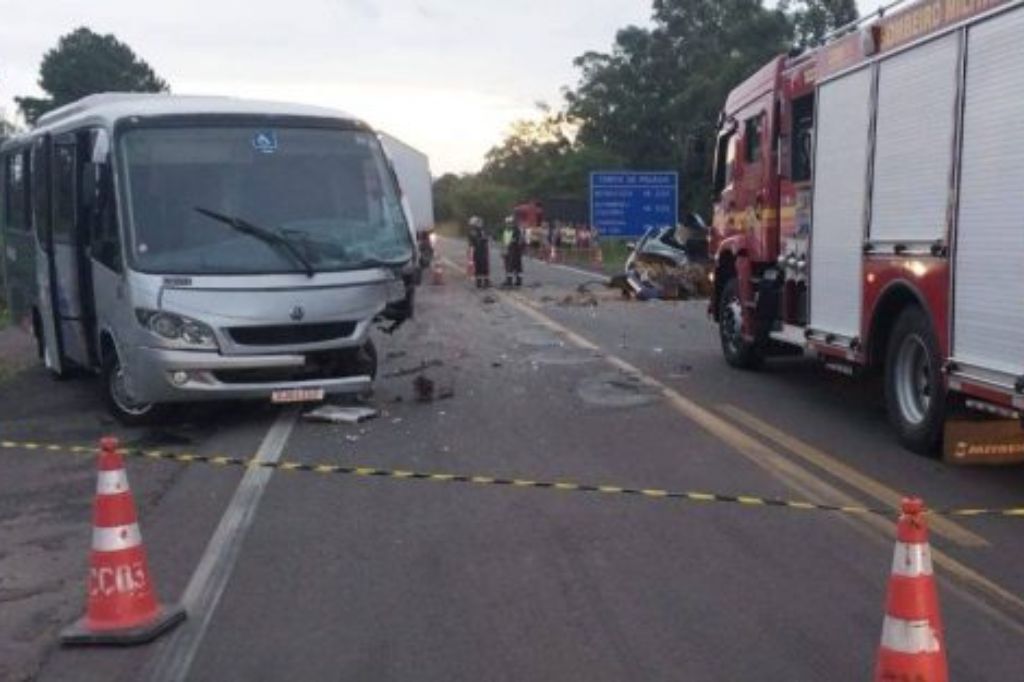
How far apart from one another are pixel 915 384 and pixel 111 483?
5.94m

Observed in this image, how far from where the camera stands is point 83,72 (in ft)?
325

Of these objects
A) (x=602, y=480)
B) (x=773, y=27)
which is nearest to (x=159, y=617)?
(x=602, y=480)

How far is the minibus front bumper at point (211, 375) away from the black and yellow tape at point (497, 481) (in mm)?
653

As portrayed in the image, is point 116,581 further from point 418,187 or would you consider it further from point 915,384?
point 418,187

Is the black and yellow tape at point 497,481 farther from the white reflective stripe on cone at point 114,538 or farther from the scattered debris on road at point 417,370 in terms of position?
the scattered debris on road at point 417,370

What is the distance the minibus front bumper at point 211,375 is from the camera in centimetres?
1004

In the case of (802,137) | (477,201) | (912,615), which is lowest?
(477,201)

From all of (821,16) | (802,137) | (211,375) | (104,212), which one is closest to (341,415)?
(211,375)

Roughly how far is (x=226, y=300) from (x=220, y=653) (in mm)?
5363

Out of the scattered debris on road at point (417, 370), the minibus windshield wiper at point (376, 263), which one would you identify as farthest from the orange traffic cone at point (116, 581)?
the scattered debris on road at point (417, 370)

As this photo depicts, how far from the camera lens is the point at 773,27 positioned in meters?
68.4

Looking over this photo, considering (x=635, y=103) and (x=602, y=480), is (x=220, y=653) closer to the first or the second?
(x=602, y=480)

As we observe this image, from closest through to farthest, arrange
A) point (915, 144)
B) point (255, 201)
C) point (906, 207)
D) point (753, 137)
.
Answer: point (915, 144) → point (906, 207) → point (255, 201) → point (753, 137)

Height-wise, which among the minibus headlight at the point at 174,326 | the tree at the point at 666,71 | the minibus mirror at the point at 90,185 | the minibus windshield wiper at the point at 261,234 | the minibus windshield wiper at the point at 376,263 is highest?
the tree at the point at 666,71
